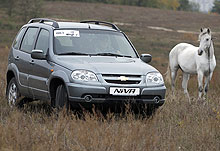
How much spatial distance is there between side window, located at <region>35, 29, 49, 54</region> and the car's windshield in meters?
0.19

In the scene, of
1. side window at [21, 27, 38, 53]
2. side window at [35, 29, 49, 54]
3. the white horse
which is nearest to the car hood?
side window at [35, 29, 49, 54]

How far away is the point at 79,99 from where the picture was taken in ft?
24.4

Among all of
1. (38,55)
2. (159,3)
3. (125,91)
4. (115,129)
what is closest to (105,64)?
(125,91)

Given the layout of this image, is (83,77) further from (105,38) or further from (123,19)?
(123,19)

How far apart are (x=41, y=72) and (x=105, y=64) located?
122cm

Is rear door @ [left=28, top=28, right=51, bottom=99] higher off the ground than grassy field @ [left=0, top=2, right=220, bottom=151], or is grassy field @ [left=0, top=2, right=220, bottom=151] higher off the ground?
rear door @ [left=28, top=28, right=51, bottom=99]

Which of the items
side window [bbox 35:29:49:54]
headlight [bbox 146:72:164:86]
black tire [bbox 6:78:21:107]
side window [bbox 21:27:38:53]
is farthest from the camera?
black tire [bbox 6:78:21:107]

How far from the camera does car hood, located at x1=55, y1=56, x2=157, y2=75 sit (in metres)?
7.69

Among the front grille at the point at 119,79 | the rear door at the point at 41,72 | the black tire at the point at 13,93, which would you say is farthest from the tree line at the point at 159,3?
the front grille at the point at 119,79

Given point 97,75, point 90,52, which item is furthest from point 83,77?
point 90,52

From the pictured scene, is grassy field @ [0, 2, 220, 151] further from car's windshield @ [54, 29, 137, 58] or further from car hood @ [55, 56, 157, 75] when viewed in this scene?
car's windshield @ [54, 29, 137, 58]

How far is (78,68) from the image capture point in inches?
301

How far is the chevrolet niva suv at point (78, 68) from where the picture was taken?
753 cm

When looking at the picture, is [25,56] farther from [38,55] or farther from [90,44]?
[90,44]
